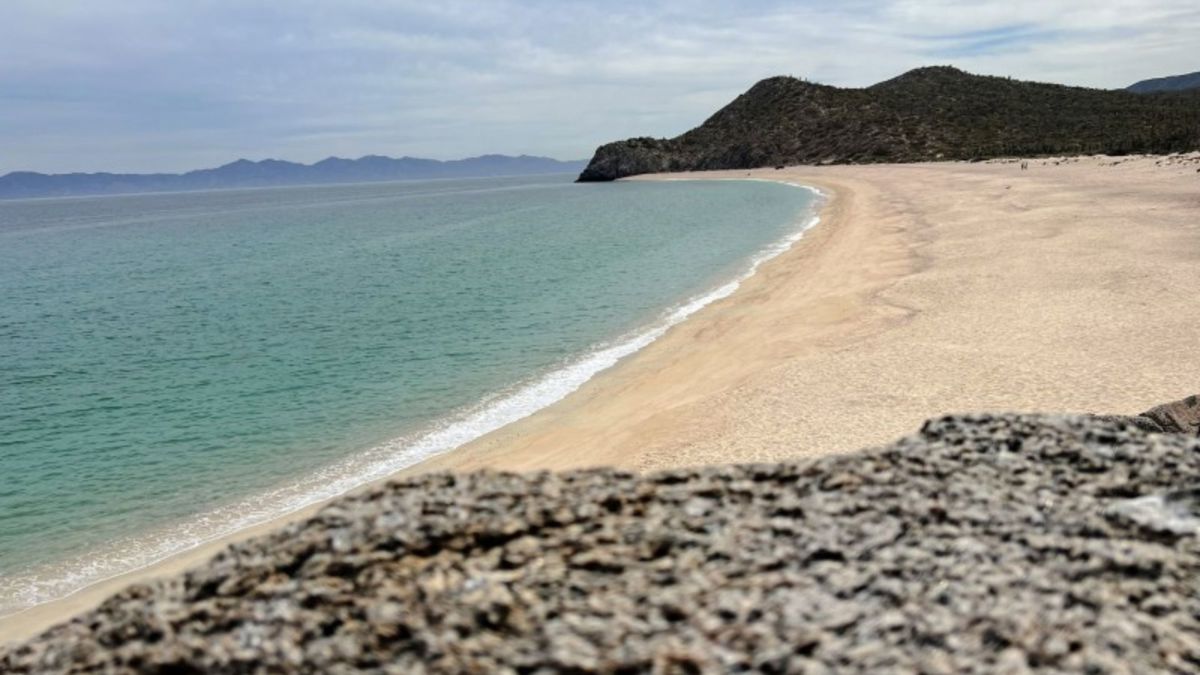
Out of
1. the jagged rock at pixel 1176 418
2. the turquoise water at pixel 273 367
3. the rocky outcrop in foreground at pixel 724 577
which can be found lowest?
the turquoise water at pixel 273 367

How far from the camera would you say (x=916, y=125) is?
5098 inches

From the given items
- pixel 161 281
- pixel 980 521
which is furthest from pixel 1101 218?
pixel 161 281

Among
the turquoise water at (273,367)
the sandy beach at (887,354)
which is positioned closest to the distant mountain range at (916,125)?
the sandy beach at (887,354)

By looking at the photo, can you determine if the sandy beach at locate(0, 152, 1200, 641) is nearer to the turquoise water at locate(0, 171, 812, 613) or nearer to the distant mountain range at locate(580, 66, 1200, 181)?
the turquoise water at locate(0, 171, 812, 613)

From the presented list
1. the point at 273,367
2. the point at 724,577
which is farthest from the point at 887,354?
the point at 273,367

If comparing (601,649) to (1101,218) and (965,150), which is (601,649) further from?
(965,150)

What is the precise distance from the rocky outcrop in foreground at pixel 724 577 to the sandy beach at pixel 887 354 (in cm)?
738

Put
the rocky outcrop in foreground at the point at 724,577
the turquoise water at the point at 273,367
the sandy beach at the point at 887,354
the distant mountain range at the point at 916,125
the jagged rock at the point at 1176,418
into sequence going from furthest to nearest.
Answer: the distant mountain range at the point at 916,125 → the turquoise water at the point at 273,367 → the sandy beach at the point at 887,354 → the jagged rock at the point at 1176,418 → the rocky outcrop in foreground at the point at 724,577

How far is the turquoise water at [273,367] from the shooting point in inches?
518

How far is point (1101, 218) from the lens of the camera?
3144cm

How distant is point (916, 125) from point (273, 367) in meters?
127

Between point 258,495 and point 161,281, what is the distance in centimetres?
3707

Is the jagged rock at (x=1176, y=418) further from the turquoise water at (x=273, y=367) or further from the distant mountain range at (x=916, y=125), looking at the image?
the distant mountain range at (x=916, y=125)

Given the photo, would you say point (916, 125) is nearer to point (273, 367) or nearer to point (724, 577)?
point (273, 367)
